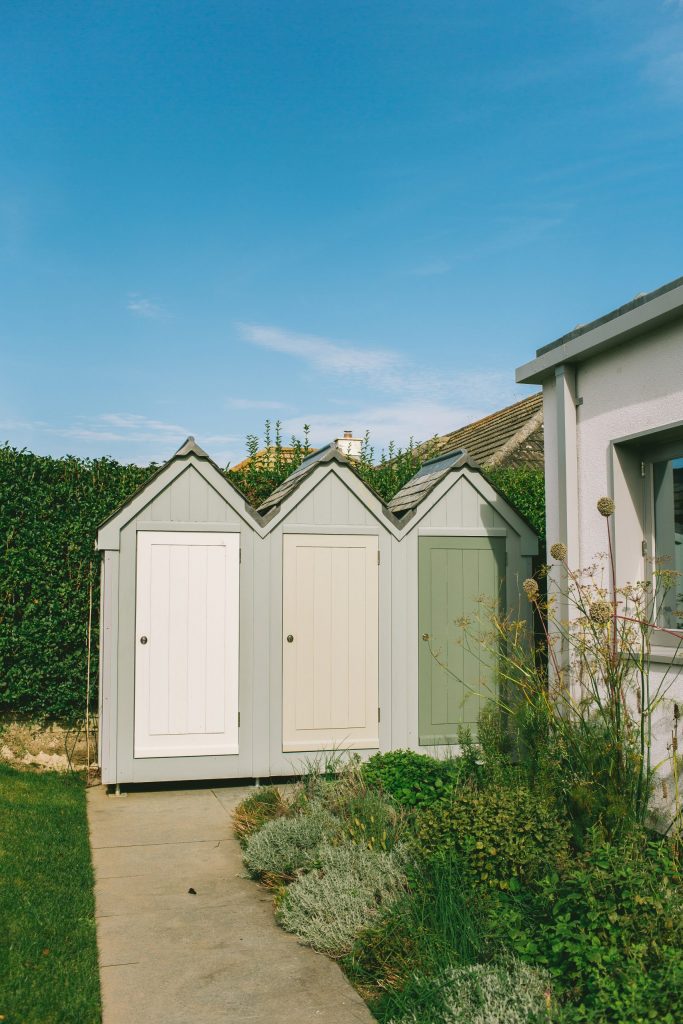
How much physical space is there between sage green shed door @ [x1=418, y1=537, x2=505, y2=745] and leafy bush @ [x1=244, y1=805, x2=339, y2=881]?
275cm

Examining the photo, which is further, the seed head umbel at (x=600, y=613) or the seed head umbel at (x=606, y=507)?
the seed head umbel at (x=606, y=507)

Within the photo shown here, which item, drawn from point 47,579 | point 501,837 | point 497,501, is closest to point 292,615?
point 497,501

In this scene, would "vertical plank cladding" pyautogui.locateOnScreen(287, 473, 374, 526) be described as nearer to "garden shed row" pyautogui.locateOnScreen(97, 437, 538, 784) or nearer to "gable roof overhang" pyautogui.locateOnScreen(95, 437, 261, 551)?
"garden shed row" pyautogui.locateOnScreen(97, 437, 538, 784)

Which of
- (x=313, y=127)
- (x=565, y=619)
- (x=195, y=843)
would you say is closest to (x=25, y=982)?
(x=195, y=843)

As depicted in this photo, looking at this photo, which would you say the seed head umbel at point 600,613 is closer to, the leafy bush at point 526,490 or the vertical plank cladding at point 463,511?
the vertical plank cladding at point 463,511

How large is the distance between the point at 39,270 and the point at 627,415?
6976 mm

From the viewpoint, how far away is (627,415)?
5910 millimetres

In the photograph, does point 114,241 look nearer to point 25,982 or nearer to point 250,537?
point 250,537

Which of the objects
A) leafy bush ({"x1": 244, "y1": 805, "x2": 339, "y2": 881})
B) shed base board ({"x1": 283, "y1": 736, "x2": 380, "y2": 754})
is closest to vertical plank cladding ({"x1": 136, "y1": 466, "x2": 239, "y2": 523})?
shed base board ({"x1": 283, "y1": 736, "x2": 380, "y2": 754})

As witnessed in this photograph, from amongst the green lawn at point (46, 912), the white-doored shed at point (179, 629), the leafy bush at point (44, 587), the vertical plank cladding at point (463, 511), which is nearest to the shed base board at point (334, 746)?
the white-doored shed at point (179, 629)

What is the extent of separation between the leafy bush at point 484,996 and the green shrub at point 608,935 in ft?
0.34

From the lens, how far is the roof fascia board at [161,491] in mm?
7520

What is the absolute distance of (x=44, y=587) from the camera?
29.2 ft

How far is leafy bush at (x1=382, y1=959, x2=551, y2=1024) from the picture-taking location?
10.2 feet
